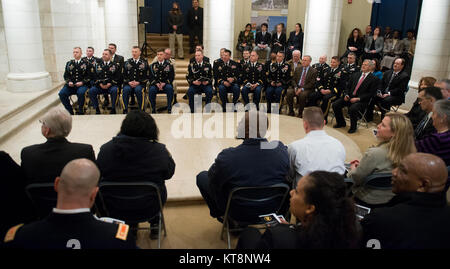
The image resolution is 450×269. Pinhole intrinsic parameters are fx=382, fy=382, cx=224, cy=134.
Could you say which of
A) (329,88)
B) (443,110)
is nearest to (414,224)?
(443,110)

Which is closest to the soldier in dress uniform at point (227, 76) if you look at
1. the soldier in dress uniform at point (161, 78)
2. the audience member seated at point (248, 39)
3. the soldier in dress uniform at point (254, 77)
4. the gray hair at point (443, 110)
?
the soldier in dress uniform at point (254, 77)

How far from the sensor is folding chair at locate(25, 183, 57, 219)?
106 inches

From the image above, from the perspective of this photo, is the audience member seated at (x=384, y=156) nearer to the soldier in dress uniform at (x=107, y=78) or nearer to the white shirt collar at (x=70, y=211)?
the white shirt collar at (x=70, y=211)

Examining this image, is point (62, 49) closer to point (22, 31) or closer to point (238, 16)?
point (22, 31)

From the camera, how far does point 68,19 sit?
8906 millimetres

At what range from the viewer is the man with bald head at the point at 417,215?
6.58ft

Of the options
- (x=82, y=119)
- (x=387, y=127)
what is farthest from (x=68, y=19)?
(x=387, y=127)

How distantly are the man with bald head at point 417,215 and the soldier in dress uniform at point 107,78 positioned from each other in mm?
6356

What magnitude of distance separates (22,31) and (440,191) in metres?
8.17

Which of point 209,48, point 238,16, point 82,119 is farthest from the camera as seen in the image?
point 238,16

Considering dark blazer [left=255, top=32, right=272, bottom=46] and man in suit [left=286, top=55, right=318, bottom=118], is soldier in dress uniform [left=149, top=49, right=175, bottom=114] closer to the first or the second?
man in suit [left=286, top=55, right=318, bottom=118]

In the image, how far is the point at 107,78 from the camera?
7785mm

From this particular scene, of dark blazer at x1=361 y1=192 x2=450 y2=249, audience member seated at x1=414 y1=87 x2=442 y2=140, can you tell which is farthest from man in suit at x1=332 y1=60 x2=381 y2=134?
dark blazer at x1=361 y1=192 x2=450 y2=249

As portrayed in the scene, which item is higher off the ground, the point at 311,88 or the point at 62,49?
the point at 62,49
